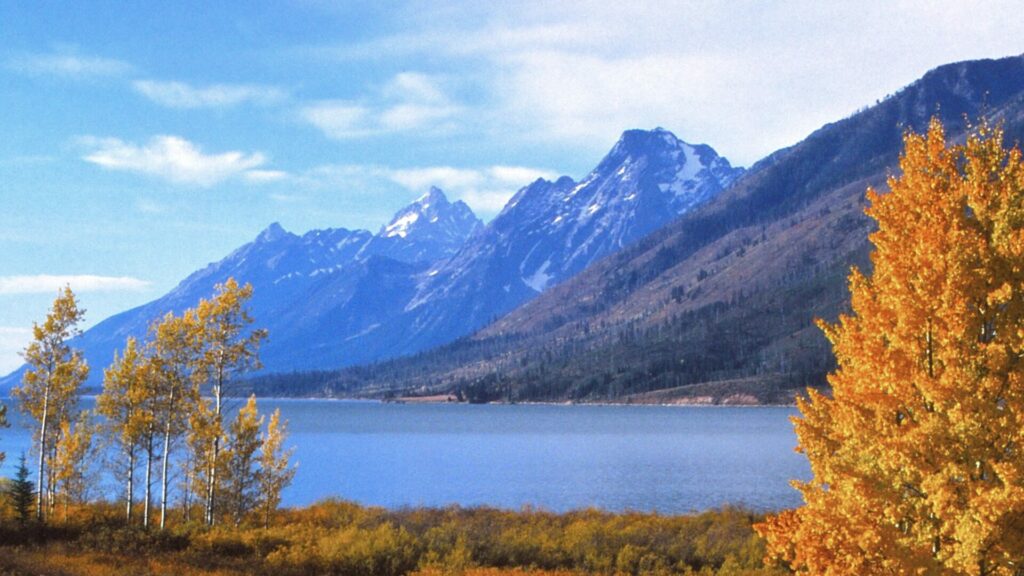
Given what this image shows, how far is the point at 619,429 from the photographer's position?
652 feet

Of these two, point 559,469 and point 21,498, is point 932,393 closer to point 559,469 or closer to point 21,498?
point 21,498

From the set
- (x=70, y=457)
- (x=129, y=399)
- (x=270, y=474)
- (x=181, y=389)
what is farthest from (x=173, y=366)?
(x=70, y=457)

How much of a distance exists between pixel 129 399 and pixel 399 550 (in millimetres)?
21068

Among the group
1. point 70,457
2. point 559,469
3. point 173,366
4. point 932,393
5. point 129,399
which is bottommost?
point 559,469

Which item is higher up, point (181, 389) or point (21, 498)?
point (181, 389)

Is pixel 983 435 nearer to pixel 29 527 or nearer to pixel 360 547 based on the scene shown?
pixel 360 547

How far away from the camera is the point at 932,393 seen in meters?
15.5

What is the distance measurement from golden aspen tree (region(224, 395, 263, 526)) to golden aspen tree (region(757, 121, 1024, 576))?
3570 centimetres

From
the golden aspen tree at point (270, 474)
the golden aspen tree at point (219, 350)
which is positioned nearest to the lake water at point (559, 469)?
the golden aspen tree at point (270, 474)

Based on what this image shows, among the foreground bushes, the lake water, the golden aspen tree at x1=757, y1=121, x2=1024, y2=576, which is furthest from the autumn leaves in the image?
the golden aspen tree at x1=757, y1=121, x2=1024, y2=576

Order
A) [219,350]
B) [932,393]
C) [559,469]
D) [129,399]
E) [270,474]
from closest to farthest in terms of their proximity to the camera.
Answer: [932,393] → [219,350] → [129,399] → [270,474] → [559,469]

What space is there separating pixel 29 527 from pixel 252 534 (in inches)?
485

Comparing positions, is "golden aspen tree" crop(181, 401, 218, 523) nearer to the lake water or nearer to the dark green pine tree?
the dark green pine tree

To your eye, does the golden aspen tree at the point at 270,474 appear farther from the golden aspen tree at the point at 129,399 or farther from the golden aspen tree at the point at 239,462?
the golden aspen tree at the point at 129,399
